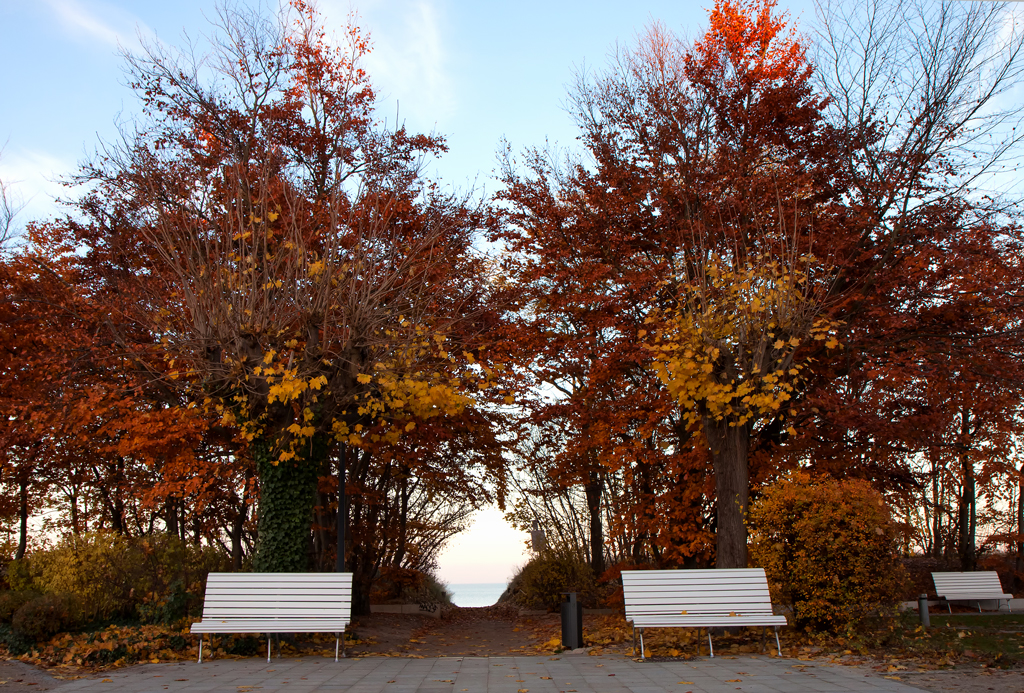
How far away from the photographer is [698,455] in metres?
11.7

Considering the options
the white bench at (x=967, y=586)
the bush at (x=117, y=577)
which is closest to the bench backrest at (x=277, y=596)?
the bush at (x=117, y=577)

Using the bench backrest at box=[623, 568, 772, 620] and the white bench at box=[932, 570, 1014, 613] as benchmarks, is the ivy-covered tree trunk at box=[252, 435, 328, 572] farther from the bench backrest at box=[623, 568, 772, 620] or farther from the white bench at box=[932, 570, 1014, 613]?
the white bench at box=[932, 570, 1014, 613]

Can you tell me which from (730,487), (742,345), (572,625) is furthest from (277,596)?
(742,345)

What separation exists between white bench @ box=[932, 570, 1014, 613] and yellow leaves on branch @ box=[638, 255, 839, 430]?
17.9 ft

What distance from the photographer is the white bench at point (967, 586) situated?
12086 millimetres

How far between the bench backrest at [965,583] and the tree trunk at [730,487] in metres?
4.83

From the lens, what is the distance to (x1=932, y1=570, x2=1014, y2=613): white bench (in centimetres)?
1209

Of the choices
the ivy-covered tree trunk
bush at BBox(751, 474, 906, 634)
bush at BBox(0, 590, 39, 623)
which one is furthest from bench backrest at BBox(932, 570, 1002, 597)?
A: bush at BBox(0, 590, 39, 623)

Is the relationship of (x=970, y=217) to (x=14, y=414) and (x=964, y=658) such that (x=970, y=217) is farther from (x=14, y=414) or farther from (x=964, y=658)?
(x=14, y=414)

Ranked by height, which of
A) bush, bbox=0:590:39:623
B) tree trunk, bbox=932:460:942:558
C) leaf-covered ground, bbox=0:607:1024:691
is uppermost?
tree trunk, bbox=932:460:942:558

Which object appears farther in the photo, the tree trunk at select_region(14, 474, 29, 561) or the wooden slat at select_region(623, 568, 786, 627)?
the tree trunk at select_region(14, 474, 29, 561)


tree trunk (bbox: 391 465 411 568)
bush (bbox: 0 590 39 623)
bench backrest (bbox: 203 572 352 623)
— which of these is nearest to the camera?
bench backrest (bbox: 203 572 352 623)

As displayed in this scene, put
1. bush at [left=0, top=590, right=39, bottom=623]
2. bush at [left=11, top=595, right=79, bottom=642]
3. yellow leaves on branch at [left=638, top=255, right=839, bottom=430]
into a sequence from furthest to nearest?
1. yellow leaves on branch at [left=638, top=255, right=839, bottom=430]
2. bush at [left=0, top=590, right=39, bottom=623]
3. bush at [left=11, top=595, right=79, bottom=642]

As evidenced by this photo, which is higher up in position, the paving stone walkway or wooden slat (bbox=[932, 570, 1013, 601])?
wooden slat (bbox=[932, 570, 1013, 601])
